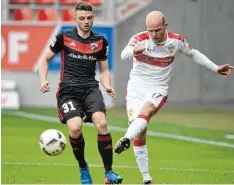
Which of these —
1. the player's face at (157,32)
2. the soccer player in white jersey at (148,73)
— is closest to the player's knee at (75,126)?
the soccer player in white jersey at (148,73)

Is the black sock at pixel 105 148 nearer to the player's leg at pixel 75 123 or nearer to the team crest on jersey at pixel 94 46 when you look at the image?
the player's leg at pixel 75 123

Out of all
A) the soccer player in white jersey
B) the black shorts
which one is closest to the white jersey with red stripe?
the soccer player in white jersey

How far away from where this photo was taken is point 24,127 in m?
18.8

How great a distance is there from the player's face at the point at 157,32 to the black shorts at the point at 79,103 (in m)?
0.88

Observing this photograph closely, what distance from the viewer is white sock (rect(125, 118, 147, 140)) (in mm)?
10753

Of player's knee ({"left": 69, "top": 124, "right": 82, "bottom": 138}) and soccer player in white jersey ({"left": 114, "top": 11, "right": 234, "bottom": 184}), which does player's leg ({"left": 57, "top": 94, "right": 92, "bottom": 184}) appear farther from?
soccer player in white jersey ({"left": 114, "top": 11, "right": 234, "bottom": 184})

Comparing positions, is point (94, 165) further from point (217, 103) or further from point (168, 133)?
point (217, 103)

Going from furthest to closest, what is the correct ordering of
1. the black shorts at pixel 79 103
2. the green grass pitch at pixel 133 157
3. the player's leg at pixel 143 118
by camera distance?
the green grass pitch at pixel 133 157 → the black shorts at pixel 79 103 → the player's leg at pixel 143 118

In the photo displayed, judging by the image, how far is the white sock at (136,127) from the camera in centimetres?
1075

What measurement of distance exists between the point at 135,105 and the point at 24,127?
7.76 m

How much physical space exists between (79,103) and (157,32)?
1.20 m

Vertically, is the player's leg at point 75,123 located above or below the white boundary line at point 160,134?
above

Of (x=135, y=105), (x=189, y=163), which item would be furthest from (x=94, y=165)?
(x=135, y=105)

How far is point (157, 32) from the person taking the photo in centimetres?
1112
